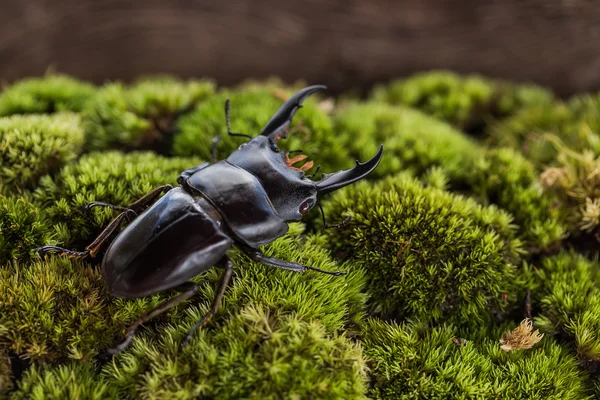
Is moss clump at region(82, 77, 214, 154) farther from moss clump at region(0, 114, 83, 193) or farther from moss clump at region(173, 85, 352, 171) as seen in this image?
moss clump at region(0, 114, 83, 193)

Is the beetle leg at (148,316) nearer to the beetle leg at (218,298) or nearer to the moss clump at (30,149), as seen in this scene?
the beetle leg at (218,298)

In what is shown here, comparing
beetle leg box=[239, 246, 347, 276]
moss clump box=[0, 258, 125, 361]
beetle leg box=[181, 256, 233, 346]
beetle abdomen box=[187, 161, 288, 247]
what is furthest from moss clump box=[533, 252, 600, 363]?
Result: moss clump box=[0, 258, 125, 361]

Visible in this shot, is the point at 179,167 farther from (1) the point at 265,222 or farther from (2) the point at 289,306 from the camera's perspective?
(2) the point at 289,306

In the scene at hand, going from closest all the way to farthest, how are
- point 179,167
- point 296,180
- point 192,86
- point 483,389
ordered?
point 483,389, point 296,180, point 179,167, point 192,86

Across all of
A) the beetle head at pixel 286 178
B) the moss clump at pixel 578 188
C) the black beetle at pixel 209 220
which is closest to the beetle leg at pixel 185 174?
the black beetle at pixel 209 220

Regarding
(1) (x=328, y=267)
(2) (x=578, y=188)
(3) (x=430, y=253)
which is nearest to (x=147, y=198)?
(1) (x=328, y=267)

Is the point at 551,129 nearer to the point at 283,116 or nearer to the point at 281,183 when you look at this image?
the point at 283,116

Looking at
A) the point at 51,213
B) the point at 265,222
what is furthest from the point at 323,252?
the point at 51,213
